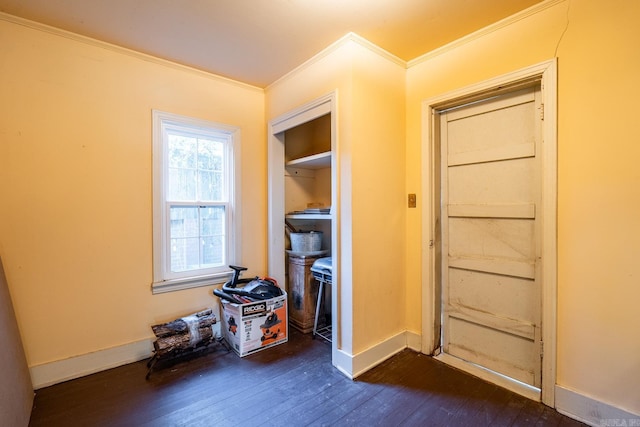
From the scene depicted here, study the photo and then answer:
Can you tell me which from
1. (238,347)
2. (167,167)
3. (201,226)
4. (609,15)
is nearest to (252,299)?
(238,347)

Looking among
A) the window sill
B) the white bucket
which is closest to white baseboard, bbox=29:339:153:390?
the window sill

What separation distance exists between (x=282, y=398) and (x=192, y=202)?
185 centimetres

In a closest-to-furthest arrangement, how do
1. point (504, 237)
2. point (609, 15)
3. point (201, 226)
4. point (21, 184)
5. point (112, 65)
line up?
point (609, 15), point (21, 184), point (504, 237), point (112, 65), point (201, 226)

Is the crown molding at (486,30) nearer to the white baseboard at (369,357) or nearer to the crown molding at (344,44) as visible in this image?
the crown molding at (344,44)

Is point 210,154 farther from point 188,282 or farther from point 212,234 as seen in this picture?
point 188,282

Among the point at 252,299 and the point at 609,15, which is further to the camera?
the point at 252,299

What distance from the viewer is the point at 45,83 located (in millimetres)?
2018

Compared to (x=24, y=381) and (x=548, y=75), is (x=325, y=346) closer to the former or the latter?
(x=24, y=381)

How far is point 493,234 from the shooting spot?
84.2 inches

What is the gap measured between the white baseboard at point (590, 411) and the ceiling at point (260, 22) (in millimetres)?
2439

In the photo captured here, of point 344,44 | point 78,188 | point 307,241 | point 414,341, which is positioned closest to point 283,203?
point 307,241

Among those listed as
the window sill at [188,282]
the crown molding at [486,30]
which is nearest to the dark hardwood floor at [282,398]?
the window sill at [188,282]

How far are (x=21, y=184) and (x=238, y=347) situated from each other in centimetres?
200

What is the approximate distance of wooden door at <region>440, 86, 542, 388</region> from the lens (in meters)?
1.95
